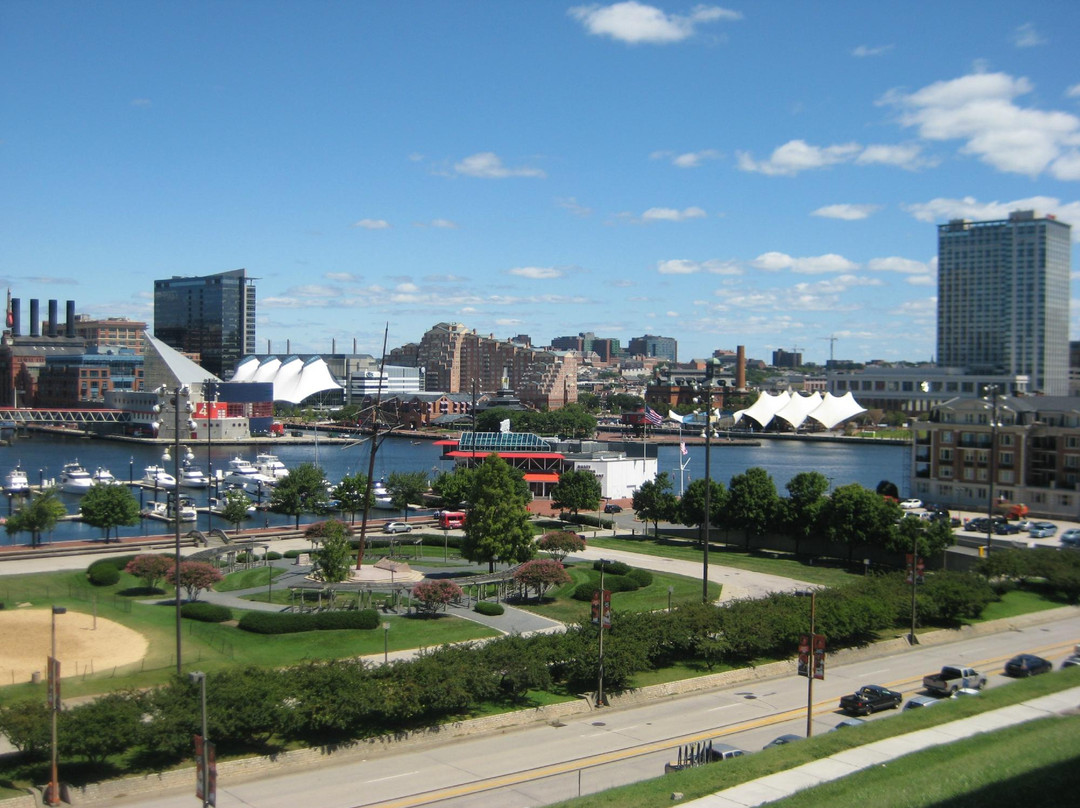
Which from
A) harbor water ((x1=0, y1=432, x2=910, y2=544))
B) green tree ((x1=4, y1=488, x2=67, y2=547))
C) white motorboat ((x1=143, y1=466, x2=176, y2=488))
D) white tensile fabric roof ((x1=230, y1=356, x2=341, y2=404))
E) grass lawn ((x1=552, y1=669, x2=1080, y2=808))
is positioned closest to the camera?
grass lawn ((x1=552, y1=669, x2=1080, y2=808))

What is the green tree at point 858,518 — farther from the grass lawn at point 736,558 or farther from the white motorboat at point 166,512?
the white motorboat at point 166,512

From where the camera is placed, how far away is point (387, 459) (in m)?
88.5

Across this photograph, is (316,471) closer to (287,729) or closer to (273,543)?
(273,543)

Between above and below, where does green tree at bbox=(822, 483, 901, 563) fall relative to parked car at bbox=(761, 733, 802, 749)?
above

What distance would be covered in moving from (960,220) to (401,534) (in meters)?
150

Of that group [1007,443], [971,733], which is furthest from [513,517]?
[1007,443]

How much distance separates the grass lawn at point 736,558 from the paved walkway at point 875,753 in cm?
1501

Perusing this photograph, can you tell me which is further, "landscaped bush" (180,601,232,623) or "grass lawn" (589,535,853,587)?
Result: "grass lawn" (589,535,853,587)

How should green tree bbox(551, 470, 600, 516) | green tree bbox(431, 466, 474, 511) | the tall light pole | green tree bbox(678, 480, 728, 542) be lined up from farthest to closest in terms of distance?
green tree bbox(431, 466, 474, 511) < green tree bbox(551, 470, 600, 516) < green tree bbox(678, 480, 728, 542) < the tall light pole

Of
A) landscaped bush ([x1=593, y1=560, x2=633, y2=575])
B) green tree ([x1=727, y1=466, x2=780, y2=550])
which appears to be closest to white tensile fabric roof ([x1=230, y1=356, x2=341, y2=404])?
green tree ([x1=727, y1=466, x2=780, y2=550])

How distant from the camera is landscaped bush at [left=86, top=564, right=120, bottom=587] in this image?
2802 cm

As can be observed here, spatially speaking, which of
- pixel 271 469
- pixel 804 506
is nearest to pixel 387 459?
pixel 271 469

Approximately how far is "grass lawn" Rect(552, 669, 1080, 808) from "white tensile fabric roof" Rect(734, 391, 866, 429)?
112m

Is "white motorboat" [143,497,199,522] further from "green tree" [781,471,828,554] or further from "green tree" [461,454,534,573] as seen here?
"green tree" [781,471,828,554]
